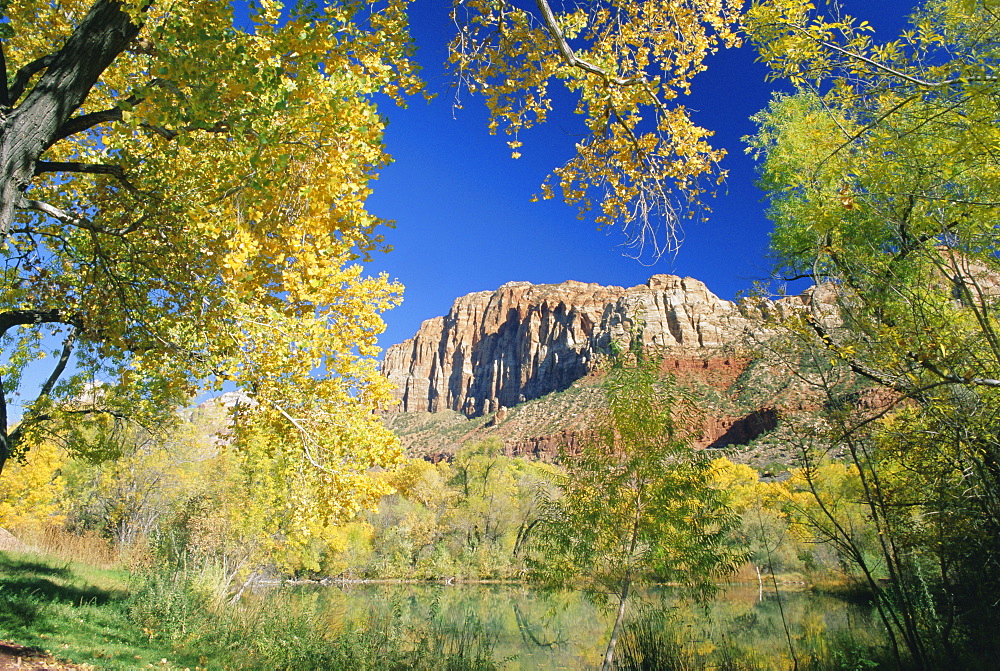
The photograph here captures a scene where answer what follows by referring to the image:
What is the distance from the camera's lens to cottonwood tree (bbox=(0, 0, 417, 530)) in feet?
10.6

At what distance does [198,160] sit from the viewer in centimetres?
425

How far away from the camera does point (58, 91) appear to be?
3541mm

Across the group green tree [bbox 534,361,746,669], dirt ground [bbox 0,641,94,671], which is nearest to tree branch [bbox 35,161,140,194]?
dirt ground [bbox 0,641,94,671]

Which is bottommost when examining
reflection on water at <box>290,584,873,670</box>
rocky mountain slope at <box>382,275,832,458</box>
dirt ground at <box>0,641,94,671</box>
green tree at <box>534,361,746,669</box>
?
reflection on water at <box>290,584,873,670</box>

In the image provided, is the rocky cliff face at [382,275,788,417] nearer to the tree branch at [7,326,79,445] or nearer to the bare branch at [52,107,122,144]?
the tree branch at [7,326,79,445]

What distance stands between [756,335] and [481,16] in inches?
279

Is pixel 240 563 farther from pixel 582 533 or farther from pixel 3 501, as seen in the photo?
pixel 582 533

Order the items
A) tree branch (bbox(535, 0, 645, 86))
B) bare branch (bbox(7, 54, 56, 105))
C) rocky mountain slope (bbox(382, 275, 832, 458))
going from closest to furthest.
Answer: tree branch (bbox(535, 0, 645, 86)) < bare branch (bbox(7, 54, 56, 105)) < rocky mountain slope (bbox(382, 275, 832, 458))

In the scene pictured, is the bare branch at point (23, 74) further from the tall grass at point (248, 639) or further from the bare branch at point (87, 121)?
the tall grass at point (248, 639)

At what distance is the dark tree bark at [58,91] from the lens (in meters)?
3.43

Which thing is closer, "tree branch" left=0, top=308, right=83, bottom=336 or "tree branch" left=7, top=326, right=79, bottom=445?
"tree branch" left=0, top=308, right=83, bottom=336

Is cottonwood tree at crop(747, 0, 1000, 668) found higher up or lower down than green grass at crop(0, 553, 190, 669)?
→ higher up

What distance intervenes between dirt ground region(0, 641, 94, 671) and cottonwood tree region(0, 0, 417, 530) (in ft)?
7.11

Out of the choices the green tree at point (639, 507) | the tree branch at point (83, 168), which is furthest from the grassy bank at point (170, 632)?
the tree branch at point (83, 168)
